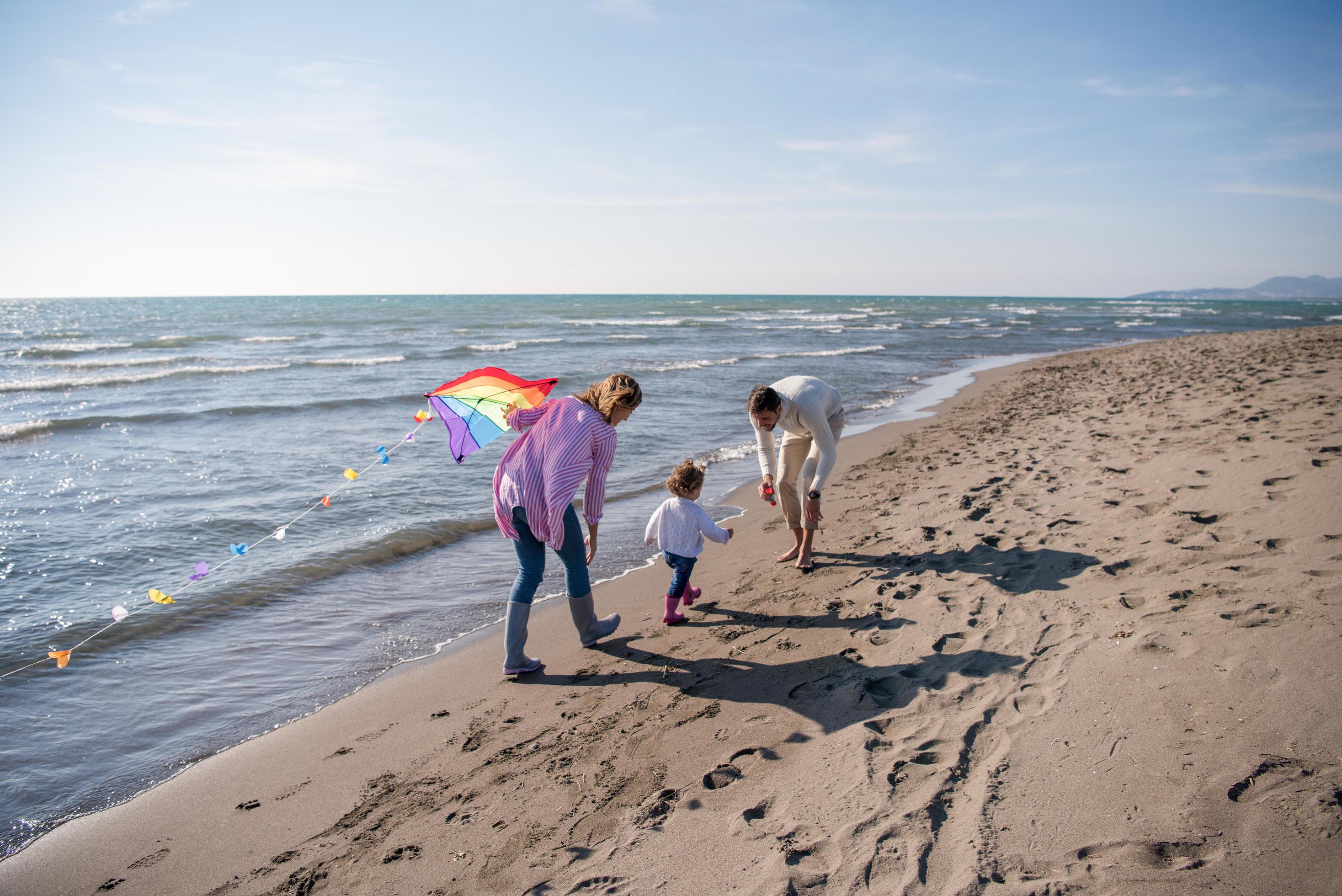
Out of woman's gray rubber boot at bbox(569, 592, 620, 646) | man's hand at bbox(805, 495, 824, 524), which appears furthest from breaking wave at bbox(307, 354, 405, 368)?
man's hand at bbox(805, 495, 824, 524)

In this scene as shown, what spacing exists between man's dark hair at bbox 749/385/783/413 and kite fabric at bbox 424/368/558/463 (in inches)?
53.2

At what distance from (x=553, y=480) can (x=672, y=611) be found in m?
1.44

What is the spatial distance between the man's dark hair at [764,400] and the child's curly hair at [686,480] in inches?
22.0

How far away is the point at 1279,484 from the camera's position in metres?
4.66

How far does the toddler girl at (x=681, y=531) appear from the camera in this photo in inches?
180

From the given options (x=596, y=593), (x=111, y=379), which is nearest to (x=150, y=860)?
(x=596, y=593)

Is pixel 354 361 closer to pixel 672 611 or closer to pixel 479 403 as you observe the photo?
pixel 479 403

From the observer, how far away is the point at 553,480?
3.65 meters

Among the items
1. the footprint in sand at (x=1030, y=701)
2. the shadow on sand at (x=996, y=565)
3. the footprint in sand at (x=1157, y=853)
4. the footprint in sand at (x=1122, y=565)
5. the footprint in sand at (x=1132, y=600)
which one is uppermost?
the footprint in sand at (x=1122, y=565)

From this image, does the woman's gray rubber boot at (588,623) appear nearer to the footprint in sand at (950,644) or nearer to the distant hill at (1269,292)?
the footprint in sand at (950,644)

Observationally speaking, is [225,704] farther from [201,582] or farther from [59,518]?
[59,518]

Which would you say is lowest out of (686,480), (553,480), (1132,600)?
(1132,600)

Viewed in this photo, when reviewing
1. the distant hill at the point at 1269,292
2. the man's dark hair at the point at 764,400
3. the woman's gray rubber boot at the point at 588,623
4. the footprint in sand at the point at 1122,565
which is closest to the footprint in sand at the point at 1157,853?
the footprint in sand at the point at 1122,565

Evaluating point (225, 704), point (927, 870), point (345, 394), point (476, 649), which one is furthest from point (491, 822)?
point (345, 394)
